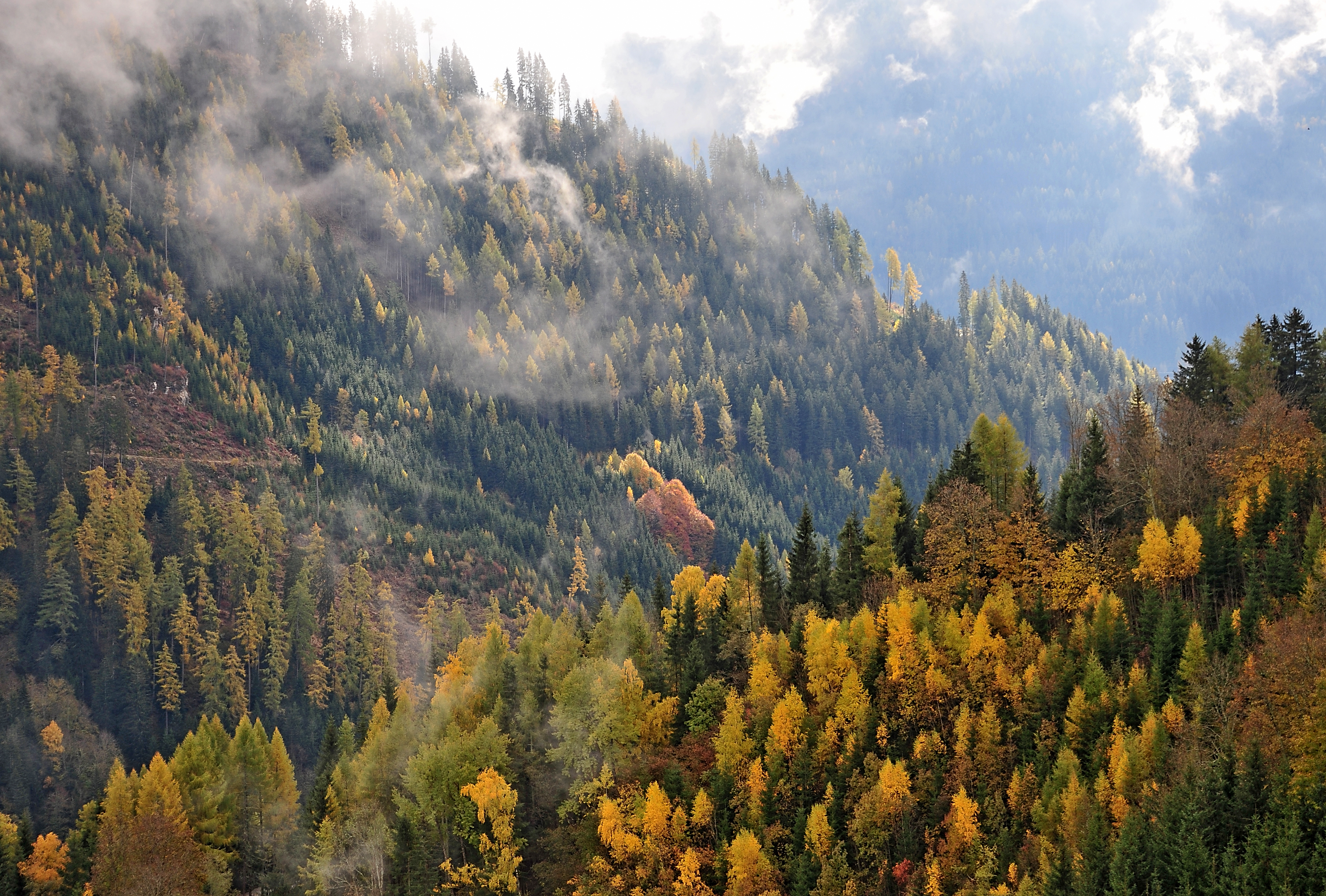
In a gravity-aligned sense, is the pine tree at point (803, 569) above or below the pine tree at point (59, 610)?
below

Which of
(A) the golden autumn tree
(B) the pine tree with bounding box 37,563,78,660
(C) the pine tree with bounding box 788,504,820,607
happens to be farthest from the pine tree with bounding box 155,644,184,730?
(A) the golden autumn tree

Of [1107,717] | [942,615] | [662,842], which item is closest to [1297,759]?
[1107,717]

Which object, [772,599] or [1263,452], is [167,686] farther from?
[1263,452]

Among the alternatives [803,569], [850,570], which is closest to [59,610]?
[803,569]

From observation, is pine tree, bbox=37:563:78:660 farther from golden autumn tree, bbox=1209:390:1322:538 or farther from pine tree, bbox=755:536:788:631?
golden autumn tree, bbox=1209:390:1322:538

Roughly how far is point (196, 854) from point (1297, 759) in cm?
9333

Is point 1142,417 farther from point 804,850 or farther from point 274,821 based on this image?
point 274,821

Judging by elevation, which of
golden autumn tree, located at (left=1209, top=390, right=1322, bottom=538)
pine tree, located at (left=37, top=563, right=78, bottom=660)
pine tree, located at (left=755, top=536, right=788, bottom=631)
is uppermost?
pine tree, located at (left=37, top=563, right=78, bottom=660)

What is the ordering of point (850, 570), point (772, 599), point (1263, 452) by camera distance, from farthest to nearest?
point (772, 599) < point (850, 570) < point (1263, 452)

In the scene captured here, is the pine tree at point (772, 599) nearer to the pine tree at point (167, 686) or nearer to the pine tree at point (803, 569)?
the pine tree at point (803, 569)

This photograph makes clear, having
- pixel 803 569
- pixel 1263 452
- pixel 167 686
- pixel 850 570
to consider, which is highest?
pixel 167 686

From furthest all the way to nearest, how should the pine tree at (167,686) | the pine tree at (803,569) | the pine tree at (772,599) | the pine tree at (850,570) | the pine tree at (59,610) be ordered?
1. the pine tree at (59,610)
2. the pine tree at (167,686)
3. the pine tree at (803,569)
4. the pine tree at (772,599)
5. the pine tree at (850,570)

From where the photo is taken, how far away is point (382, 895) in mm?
96500

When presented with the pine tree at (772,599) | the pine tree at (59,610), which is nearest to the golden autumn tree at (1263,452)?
the pine tree at (772,599)
